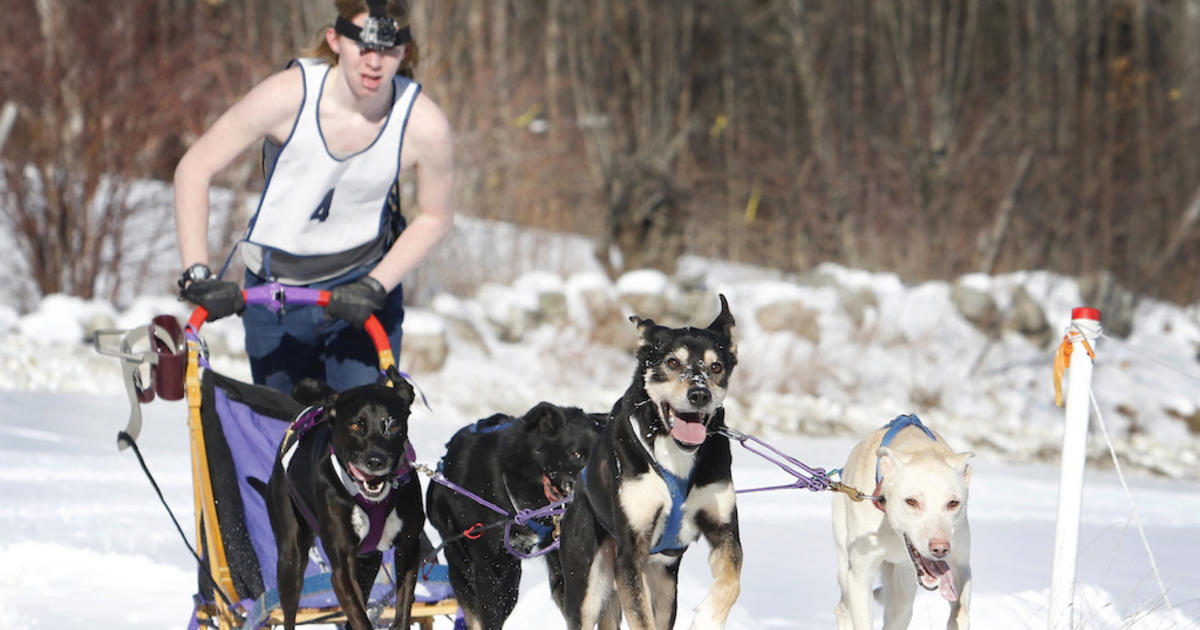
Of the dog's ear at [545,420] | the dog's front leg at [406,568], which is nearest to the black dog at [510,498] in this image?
the dog's ear at [545,420]

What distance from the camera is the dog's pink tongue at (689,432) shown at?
2.93 metres

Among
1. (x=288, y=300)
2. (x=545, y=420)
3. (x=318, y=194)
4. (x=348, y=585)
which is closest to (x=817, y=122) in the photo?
(x=545, y=420)

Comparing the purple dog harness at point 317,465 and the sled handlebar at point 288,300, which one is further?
the sled handlebar at point 288,300

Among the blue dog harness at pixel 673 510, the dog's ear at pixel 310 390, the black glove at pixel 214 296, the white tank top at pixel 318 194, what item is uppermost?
the white tank top at pixel 318 194

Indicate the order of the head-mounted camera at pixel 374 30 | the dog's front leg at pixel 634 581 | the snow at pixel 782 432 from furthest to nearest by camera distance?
the snow at pixel 782 432, the head-mounted camera at pixel 374 30, the dog's front leg at pixel 634 581

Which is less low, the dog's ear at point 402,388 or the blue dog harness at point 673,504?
the dog's ear at point 402,388

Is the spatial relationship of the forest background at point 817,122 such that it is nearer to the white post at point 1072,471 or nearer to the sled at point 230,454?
the sled at point 230,454

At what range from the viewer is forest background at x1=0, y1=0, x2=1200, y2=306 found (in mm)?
14141

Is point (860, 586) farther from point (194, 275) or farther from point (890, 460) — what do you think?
point (194, 275)

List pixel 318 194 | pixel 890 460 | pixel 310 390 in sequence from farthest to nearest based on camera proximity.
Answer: pixel 318 194 < pixel 310 390 < pixel 890 460

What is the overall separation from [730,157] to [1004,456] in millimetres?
7403

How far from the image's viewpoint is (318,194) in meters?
3.68

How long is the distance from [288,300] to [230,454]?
0.47 meters

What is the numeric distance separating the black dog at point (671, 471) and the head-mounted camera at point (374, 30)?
3.69ft
